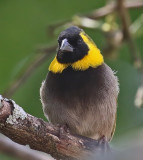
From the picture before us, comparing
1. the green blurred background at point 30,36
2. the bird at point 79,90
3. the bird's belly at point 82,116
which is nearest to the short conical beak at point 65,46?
the bird at point 79,90

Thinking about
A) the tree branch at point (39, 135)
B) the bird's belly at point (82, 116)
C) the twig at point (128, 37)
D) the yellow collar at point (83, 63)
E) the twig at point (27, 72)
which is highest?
the twig at point (128, 37)

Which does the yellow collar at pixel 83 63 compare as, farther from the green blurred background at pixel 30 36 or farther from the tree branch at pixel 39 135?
the green blurred background at pixel 30 36

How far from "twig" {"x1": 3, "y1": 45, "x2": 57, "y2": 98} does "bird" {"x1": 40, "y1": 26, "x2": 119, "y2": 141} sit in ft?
2.93

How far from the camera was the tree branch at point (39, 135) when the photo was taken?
2273mm

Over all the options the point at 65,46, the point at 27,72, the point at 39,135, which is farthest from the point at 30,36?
the point at 39,135

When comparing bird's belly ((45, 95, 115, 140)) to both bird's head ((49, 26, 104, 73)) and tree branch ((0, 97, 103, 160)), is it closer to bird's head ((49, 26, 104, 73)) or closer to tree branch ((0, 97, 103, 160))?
bird's head ((49, 26, 104, 73))

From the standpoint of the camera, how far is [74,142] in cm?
259

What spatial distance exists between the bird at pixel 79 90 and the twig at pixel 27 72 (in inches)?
35.2

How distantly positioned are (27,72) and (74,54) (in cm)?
102

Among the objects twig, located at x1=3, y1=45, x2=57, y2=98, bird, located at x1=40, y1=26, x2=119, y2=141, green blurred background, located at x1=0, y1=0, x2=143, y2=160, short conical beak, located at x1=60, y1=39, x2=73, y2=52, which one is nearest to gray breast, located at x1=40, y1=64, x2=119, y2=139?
bird, located at x1=40, y1=26, x2=119, y2=141

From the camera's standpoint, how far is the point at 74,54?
322 cm

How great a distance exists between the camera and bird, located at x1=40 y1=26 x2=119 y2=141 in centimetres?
305

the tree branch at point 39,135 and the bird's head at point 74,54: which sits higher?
the bird's head at point 74,54

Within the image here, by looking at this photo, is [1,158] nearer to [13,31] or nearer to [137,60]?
[13,31]
